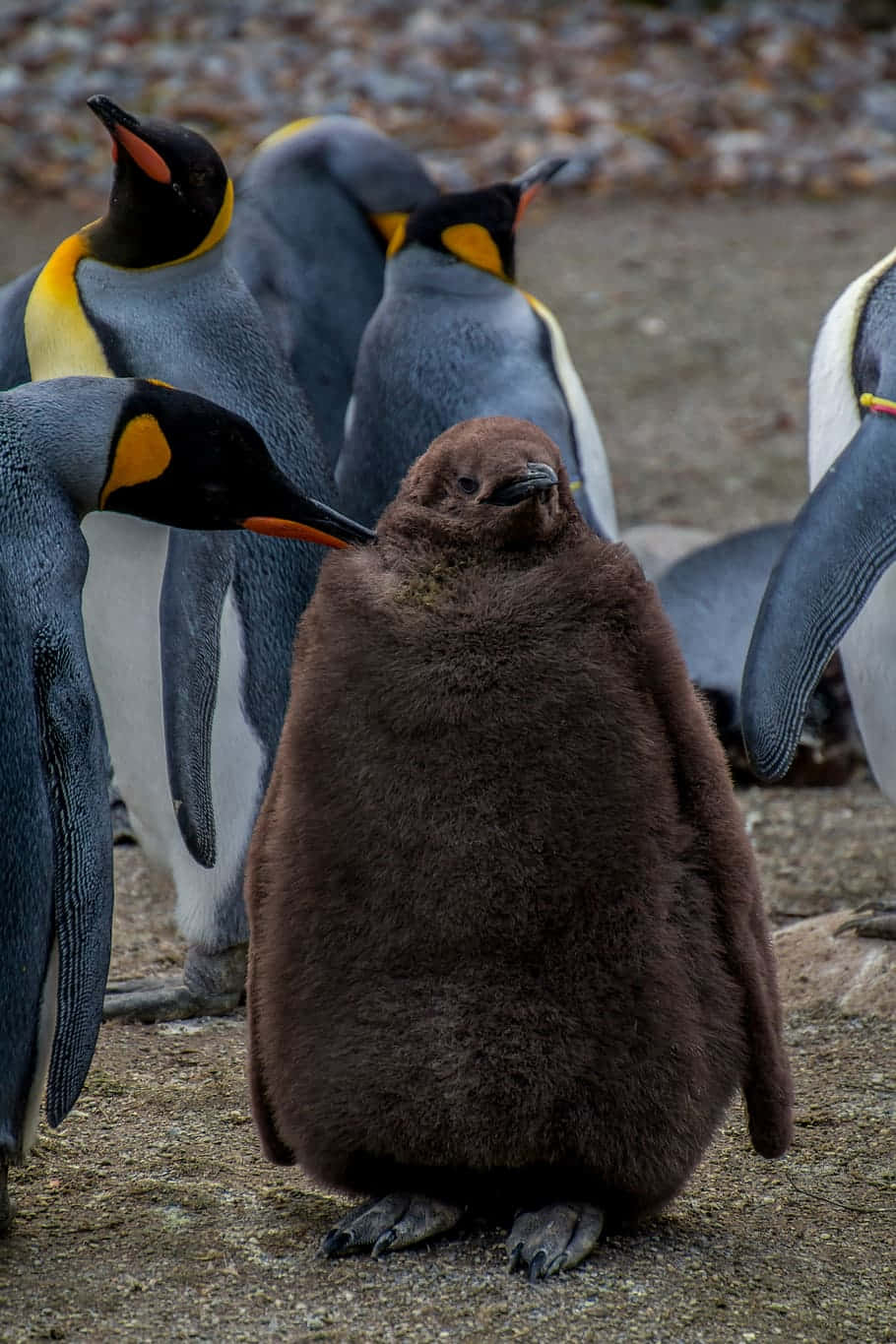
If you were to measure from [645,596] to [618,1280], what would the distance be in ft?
2.36

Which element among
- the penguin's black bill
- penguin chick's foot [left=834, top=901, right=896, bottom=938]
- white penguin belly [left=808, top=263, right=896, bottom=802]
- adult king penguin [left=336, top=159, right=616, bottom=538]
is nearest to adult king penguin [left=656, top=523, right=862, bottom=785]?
adult king penguin [left=336, top=159, right=616, bottom=538]

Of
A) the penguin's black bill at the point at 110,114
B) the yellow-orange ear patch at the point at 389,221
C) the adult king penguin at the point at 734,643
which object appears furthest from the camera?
the yellow-orange ear patch at the point at 389,221

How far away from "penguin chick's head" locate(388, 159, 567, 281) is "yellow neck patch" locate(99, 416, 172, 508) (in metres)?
1.69

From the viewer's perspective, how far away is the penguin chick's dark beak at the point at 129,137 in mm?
2572

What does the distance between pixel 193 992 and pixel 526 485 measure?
1.36 metres

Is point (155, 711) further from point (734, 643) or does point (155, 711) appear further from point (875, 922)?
point (734, 643)

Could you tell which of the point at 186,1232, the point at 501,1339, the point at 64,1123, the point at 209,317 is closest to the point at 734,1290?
the point at 501,1339

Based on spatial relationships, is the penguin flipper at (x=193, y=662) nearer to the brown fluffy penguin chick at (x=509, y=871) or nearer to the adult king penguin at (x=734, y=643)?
the brown fluffy penguin chick at (x=509, y=871)

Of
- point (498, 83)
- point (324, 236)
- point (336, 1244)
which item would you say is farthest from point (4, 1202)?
point (498, 83)

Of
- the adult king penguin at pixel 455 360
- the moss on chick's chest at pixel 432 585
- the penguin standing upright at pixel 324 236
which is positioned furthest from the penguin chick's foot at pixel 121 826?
the moss on chick's chest at pixel 432 585

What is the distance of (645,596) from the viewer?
176cm

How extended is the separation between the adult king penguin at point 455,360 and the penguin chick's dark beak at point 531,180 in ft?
0.25

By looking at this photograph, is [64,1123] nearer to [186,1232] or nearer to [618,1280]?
[186,1232]

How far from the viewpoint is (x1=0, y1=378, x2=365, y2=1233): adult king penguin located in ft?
5.86
